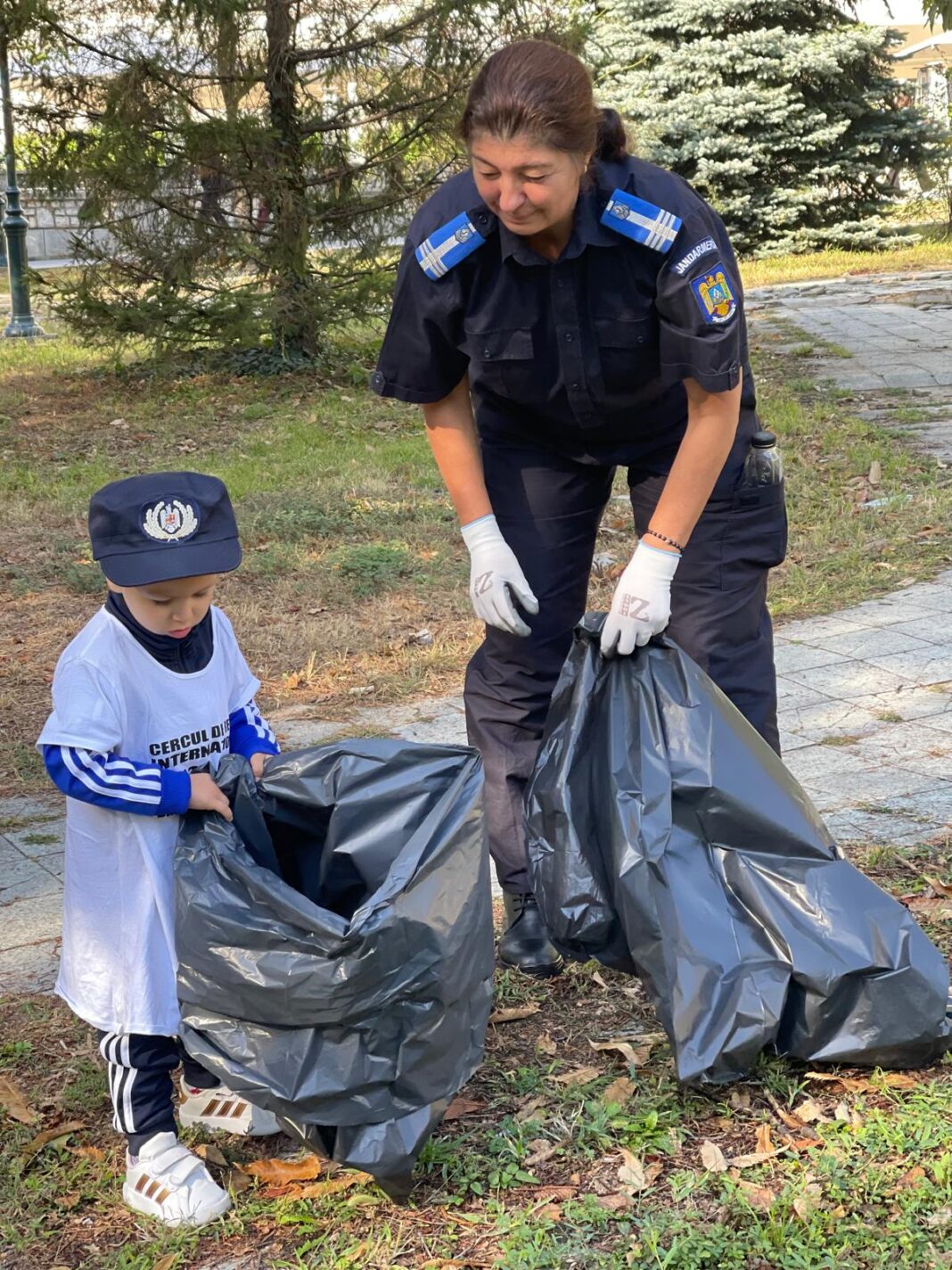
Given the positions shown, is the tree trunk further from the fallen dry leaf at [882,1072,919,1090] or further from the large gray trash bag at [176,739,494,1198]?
the fallen dry leaf at [882,1072,919,1090]

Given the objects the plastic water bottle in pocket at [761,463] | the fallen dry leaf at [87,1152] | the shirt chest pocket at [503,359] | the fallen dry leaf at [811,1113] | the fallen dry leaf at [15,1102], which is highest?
the shirt chest pocket at [503,359]

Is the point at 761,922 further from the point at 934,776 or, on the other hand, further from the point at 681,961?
the point at 934,776

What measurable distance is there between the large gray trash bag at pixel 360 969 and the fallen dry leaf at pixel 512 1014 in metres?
0.58

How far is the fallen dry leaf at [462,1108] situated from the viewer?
2.44 metres

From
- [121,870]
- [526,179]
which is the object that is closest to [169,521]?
[121,870]

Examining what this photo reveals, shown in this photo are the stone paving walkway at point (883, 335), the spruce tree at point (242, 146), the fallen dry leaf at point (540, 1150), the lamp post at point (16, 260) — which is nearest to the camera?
the fallen dry leaf at point (540, 1150)

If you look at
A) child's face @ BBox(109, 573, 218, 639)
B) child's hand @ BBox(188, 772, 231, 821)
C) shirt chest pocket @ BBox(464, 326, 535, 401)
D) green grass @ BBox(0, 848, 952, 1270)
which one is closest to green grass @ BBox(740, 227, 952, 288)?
shirt chest pocket @ BBox(464, 326, 535, 401)

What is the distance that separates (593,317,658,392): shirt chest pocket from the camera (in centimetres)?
259

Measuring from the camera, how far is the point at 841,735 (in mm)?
4176

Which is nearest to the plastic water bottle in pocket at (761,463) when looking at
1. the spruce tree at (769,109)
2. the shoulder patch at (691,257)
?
the shoulder patch at (691,257)

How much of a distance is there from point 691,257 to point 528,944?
4.62 ft

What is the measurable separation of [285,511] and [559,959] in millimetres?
4415

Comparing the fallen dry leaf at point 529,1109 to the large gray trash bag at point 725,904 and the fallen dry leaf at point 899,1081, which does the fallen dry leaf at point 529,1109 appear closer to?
the large gray trash bag at point 725,904

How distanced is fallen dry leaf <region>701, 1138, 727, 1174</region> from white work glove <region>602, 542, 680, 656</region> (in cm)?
84
